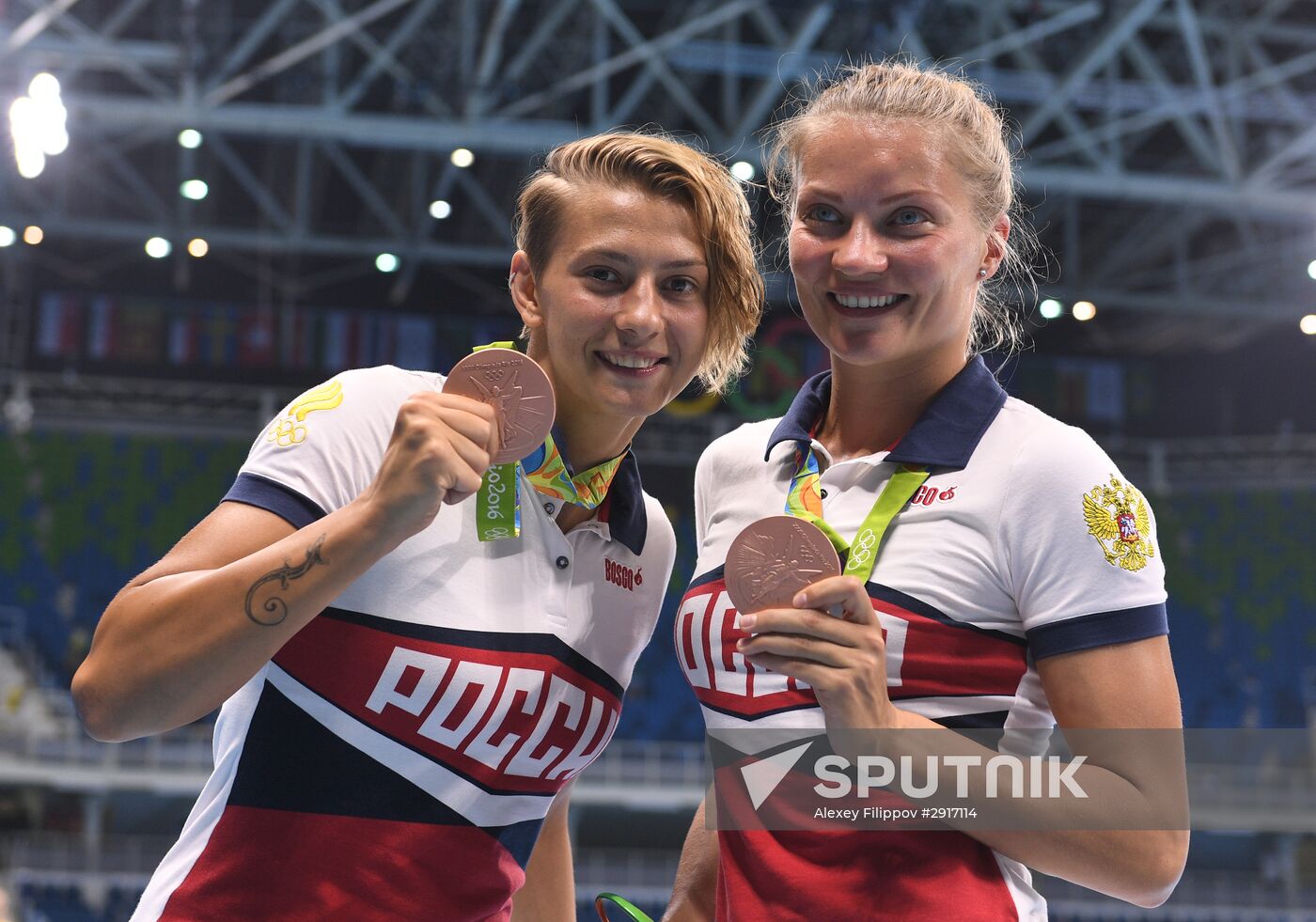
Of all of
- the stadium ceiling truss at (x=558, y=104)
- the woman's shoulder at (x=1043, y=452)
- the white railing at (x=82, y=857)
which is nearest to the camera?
the woman's shoulder at (x=1043, y=452)

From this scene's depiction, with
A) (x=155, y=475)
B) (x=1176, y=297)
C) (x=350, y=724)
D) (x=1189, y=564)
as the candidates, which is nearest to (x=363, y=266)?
(x=155, y=475)

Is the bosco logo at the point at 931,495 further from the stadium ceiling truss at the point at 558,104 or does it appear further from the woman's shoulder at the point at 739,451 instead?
the stadium ceiling truss at the point at 558,104

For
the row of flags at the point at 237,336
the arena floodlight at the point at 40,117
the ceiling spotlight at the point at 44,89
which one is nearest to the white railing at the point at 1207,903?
the row of flags at the point at 237,336

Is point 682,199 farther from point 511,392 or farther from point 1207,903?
point 1207,903

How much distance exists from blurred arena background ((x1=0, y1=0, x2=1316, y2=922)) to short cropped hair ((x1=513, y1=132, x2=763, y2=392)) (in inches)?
219

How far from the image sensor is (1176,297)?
12.5 m

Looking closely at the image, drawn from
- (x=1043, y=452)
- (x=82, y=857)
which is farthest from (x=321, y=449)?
(x=82, y=857)

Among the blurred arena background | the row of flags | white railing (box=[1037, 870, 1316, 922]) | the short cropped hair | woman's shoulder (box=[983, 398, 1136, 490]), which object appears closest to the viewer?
woman's shoulder (box=[983, 398, 1136, 490])

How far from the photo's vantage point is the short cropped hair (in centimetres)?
196

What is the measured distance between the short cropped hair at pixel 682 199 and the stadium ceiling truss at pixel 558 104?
18.1 feet

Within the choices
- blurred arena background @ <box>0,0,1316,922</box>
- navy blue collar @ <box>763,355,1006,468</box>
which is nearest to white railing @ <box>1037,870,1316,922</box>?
blurred arena background @ <box>0,0,1316,922</box>

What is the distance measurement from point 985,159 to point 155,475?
15616mm

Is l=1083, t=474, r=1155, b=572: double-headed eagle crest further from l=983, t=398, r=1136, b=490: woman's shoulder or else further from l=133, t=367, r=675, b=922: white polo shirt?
l=133, t=367, r=675, b=922: white polo shirt

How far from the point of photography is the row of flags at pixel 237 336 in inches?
567
